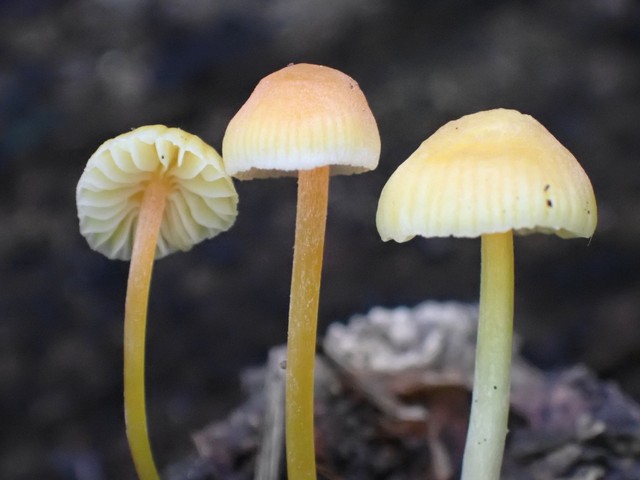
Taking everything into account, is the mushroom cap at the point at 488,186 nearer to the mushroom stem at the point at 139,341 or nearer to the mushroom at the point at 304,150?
the mushroom at the point at 304,150

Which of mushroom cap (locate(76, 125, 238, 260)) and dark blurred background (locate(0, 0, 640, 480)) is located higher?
dark blurred background (locate(0, 0, 640, 480))

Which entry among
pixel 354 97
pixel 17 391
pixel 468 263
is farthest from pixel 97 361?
pixel 354 97

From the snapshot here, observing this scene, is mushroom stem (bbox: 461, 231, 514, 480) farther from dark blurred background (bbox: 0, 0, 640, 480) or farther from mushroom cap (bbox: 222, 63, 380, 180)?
dark blurred background (bbox: 0, 0, 640, 480)

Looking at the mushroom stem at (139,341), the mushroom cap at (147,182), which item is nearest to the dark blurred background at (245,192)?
the mushroom cap at (147,182)

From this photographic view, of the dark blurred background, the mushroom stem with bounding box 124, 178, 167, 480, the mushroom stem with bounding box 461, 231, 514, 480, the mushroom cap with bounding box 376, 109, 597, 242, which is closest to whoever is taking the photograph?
the mushroom cap with bounding box 376, 109, 597, 242

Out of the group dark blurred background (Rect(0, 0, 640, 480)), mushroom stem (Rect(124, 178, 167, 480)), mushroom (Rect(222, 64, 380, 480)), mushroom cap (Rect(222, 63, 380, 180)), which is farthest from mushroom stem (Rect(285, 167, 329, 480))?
dark blurred background (Rect(0, 0, 640, 480))

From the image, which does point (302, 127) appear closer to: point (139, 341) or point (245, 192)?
point (139, 341)

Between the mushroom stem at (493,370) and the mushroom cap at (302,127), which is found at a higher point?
the mushroom cap at (302,127)
